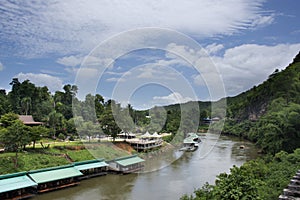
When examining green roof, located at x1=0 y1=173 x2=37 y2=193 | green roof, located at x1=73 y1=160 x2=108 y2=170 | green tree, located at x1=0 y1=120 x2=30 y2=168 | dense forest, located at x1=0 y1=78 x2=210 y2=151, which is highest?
dense forest, located at x1=0 y1=78 x2=210 y2=151

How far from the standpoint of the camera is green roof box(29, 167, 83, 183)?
12602mm

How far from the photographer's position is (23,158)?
14875 millimetres

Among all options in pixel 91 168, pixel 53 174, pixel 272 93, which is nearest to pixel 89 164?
pixel 91 168

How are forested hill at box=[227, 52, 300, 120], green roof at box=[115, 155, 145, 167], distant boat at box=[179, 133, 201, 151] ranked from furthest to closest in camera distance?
forested hill at box=[227, 52, 300, 120]
distant boat at box=[179, 133, 201, 151]
green roof at box=[115, 155, 145, 167]

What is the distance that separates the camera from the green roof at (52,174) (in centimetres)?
1260

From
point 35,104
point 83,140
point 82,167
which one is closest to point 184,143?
point 83,140

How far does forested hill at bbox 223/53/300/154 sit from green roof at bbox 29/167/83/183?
13.2 m

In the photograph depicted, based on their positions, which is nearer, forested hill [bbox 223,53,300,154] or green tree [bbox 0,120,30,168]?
green tree [bbox 0,120,30,168]

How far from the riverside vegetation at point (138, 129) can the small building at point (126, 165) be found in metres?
2.20

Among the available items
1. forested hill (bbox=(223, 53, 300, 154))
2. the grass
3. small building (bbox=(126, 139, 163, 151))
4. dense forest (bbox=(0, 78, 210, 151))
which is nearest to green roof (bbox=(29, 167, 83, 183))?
the grass

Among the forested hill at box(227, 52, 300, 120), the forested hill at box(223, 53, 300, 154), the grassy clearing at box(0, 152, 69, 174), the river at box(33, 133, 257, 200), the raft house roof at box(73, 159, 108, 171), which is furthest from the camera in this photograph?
the forested hill at box(227, 52, 300, 120)

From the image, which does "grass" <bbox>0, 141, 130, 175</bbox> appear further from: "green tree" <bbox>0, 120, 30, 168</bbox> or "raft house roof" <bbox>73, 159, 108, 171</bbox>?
"raft house roof" <bbox>73, 159, 108, 171</bbox>

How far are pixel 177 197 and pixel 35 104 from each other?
762 inches

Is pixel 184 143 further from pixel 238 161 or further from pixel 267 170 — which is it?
pixel 267 170
